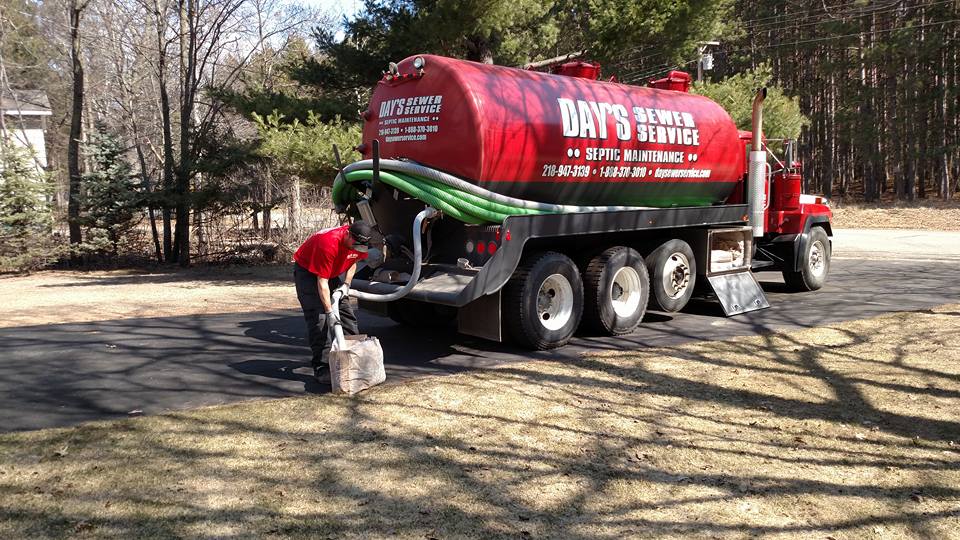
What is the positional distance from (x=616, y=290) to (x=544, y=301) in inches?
51.0

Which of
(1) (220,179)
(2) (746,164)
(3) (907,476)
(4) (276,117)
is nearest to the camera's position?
(3) (907,476)

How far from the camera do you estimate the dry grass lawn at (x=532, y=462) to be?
3859 millimetres

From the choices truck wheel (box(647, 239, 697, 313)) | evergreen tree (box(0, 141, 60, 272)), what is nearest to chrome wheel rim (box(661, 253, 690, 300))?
truck wheel (box(647, 239, 697, 313))

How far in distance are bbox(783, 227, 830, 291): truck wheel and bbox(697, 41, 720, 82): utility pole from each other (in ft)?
10.5

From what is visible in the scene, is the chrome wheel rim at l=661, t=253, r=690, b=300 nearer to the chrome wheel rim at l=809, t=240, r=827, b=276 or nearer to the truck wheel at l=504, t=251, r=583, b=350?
the truck wheel at l=504, t=251, r=583, b=350

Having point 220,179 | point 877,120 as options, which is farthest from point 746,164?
point 877,120

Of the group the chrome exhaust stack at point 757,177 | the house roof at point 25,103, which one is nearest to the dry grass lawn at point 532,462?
the chrome exhaust stack at point 757,177

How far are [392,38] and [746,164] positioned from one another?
7807mm

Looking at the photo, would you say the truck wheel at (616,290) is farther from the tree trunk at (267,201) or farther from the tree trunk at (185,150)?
the tree trunk at (185,150)

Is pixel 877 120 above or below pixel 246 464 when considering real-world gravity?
above

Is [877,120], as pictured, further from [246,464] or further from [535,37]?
[246,464]

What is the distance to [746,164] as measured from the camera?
1073cm

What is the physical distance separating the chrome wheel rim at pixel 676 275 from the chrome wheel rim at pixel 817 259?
3356mm

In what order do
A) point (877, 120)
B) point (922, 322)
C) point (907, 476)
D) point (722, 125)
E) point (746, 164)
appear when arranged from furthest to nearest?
point (877, 120) → point (746, 164) → point (722, 125) → point (922, 322) → point (907, 476)
